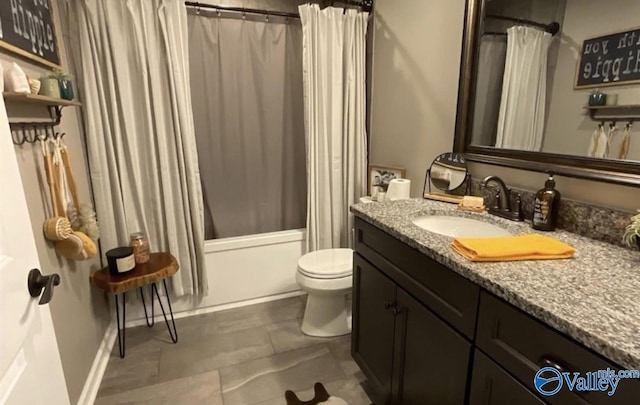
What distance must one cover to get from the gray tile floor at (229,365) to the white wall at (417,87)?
3.78ft

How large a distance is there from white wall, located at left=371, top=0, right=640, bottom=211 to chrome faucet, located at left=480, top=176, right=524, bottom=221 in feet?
0.26

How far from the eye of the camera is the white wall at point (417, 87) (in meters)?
1.71

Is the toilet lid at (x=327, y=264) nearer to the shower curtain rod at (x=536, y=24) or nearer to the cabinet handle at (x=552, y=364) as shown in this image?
the cabinet handle at (x=552, y=364)

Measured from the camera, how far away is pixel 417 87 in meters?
2.01

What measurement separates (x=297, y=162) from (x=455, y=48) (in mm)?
1302

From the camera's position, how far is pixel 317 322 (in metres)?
2.12

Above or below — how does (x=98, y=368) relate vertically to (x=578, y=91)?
below

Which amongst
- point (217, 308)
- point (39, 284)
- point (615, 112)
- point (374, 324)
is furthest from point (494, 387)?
point (217, 308)

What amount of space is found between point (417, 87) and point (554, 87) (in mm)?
858

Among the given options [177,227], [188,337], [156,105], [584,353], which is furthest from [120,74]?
[584,353]

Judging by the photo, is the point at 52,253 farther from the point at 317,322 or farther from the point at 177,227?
the point at 317,322

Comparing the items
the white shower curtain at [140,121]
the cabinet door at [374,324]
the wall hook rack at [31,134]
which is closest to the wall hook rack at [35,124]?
the wall hook rack at [31,134]

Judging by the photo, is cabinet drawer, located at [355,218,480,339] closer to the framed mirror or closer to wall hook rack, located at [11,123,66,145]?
the framed mirror

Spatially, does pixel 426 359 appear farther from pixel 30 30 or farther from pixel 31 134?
pixel 30 30
